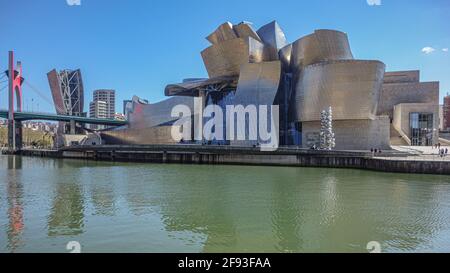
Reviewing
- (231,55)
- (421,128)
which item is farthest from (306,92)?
(421,128)

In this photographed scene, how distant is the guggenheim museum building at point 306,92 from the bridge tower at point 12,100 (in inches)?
880

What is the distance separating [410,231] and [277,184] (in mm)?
10043

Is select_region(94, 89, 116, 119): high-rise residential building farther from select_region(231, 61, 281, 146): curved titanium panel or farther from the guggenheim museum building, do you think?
select_region(231, 61, 281, 146): curved titanium panel

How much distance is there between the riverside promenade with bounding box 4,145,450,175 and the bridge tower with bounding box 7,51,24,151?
22.9 m

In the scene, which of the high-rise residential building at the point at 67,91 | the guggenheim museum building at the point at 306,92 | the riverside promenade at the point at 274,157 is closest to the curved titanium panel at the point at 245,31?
the guggenheim museum building at the point at 306,92

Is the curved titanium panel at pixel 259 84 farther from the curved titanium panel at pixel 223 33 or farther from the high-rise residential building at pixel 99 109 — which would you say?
the high-rise residential building at pixel 99 109

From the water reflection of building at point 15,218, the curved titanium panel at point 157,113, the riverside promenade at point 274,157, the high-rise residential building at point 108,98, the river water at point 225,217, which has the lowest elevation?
the river water at point 225,217

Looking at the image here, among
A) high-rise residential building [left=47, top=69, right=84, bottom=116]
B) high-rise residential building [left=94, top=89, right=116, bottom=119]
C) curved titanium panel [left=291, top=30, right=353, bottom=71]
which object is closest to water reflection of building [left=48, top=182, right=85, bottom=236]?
curved titanium panel [left=291, top=30, right=353, bottom=71]

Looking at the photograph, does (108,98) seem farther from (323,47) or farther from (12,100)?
(323,47)

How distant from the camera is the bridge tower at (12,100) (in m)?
62.5

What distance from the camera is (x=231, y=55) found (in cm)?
4547

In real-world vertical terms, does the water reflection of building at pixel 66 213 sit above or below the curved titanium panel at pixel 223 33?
below

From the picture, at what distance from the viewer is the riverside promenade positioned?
2437 centimetres
